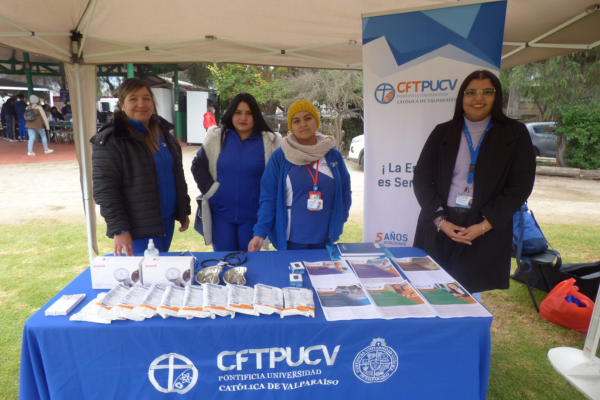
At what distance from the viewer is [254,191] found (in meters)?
2.39

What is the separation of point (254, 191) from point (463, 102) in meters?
1.36

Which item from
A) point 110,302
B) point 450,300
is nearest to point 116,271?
point 110,302

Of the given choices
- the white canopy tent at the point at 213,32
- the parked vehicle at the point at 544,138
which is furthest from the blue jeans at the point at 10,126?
the parked vehicle at the point at 544,138

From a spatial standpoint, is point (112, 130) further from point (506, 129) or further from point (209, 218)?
point (506, 129)

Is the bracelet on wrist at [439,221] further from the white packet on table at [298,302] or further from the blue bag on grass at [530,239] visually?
the blue bag on grass at [530,239]

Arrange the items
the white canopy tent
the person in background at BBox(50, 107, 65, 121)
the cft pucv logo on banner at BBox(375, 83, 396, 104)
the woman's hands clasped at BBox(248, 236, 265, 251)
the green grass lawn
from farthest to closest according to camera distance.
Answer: the person in background at BBox(50, 107, 65, 121), the cft pucv logo on banner at BBox(375, 83, 396, 104), the white canopy tent, the green grass lawn, the woman's hands clasped at BBox(248, 236, 265, 251)

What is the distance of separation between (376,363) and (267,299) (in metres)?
0.46

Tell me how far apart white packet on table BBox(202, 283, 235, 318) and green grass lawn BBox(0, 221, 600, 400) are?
1539 millimetres

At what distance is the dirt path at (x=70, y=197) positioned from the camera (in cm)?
550

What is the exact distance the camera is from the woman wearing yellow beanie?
207 centimetres

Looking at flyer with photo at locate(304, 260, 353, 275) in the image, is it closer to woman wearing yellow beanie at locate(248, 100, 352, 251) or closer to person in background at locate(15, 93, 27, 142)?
woman wearing yellow beanie at locate(248, 100, 352, 251)

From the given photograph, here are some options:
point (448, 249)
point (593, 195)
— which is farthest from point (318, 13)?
point (593, 195)

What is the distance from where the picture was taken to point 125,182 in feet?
6.54

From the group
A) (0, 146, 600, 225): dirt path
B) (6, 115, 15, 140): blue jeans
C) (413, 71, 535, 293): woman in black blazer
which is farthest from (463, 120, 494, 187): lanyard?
(6, 115, 15, 140): blue jeans
